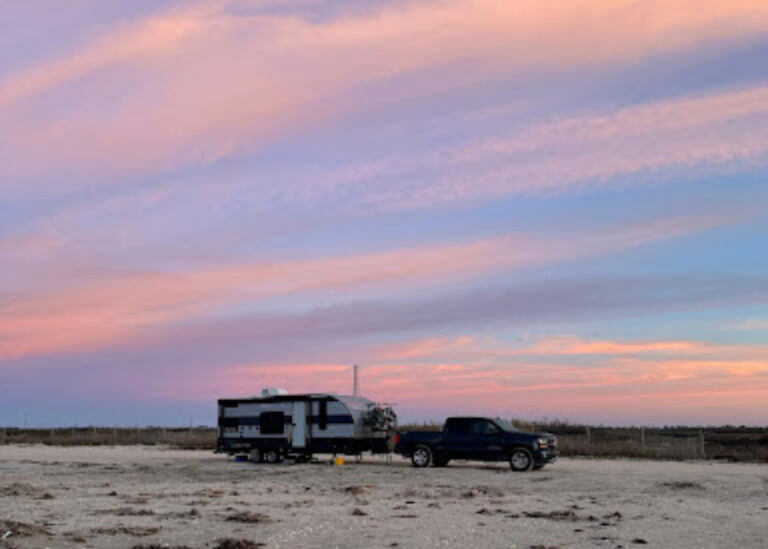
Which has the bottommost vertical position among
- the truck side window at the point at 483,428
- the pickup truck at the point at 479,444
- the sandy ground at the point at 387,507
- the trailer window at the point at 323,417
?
the sandy ground at the point at 387,507

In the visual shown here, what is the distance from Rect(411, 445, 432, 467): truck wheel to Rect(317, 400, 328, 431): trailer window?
4726 millimetres

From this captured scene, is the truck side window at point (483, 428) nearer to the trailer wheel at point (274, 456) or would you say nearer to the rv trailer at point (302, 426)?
the rv trailer at point (302, 426)

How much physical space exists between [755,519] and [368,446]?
20.5 metres

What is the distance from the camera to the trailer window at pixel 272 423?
125 feet

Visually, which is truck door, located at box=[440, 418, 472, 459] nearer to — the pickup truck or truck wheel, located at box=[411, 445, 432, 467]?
the pickup truck

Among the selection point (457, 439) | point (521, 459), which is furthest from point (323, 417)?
point (521, 459)

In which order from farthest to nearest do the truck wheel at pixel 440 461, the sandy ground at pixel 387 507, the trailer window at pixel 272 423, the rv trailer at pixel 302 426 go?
the trailer window at pixel 272 423 → the rv trailer at pixel 302 426 → the truck wheel at pixel 440 461 → the sandy ground at pixel 387 507

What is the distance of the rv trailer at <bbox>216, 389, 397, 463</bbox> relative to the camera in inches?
1444

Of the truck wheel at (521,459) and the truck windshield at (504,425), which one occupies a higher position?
the truck windshield at (504,425)

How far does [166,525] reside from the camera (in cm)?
1659

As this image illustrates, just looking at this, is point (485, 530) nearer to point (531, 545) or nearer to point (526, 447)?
point (531, 545)

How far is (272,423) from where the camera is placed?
126 ft

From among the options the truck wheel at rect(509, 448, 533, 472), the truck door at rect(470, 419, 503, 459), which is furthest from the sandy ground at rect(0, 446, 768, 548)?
the truck door at rect(470, 419, 503, 459)

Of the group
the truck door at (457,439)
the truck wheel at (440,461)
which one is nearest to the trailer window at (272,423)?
the truck wheel at (440,461)
